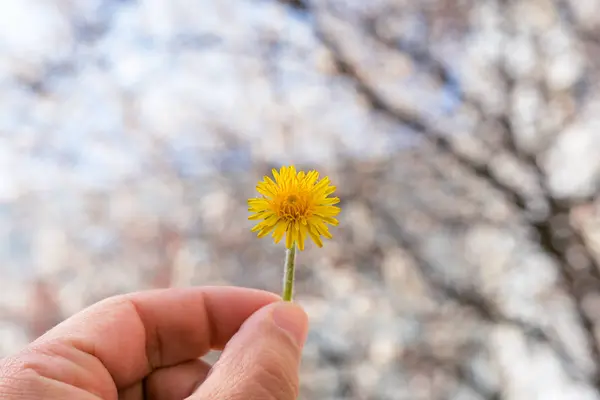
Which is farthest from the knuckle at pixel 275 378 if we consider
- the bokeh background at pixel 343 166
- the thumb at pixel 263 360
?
the bokeh background at pixel 343 166

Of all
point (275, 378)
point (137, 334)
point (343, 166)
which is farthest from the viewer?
point (343, 166)

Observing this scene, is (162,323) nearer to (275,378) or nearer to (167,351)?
(167,351)

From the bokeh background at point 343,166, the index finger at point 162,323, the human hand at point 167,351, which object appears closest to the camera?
the human hand at point 167,351

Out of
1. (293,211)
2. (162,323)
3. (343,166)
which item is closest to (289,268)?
(293,211)

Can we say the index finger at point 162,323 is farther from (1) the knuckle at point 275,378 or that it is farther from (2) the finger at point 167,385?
(1) the knuckle at point 275,378

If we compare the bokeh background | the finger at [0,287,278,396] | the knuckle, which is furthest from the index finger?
the bokeh background

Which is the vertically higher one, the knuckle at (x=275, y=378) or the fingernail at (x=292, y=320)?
the fingernail at (x=292, y=320)

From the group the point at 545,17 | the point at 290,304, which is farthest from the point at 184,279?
the point at 545,17

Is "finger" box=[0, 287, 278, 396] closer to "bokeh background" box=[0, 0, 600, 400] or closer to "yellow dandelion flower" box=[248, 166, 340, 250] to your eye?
"yellow dandelion flower" box=[248, 166, 340, 250]
